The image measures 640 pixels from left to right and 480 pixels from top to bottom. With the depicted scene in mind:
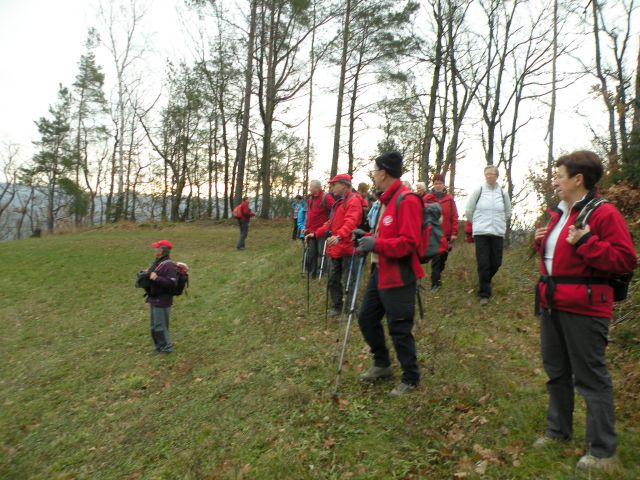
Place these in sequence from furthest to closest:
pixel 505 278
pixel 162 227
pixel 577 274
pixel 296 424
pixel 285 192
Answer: pixel 285 192, pixel 162 227, pixel 505 278, pixel 296 424, pixel 577 274

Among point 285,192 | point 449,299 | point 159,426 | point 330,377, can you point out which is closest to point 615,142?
point 449,299

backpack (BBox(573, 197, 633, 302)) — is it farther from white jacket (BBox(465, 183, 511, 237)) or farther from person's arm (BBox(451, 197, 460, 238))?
person's arm (BBox(451, 197, 460, 238))

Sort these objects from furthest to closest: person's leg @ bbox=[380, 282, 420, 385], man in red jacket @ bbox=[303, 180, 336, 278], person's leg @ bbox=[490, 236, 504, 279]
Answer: man in red jacket @ bbox=[303, 180, 336, 278]
person's leg @ bbox=[490, 236, 504, 279]
person's leg @ bbox=[380, 282, 420, 385]

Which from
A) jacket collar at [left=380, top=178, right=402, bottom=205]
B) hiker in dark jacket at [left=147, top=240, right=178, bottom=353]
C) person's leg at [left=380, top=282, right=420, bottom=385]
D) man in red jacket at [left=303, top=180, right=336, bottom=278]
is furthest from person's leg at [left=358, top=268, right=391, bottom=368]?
hiker in dark jacket at [left=147, top=240, right=178, bottom=353]

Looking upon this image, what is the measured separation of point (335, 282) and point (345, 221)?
1.50 meters

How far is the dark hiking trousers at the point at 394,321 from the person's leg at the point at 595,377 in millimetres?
1527

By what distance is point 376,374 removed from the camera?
5.16m

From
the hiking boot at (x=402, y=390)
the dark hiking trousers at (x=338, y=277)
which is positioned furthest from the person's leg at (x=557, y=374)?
the dark hiking trousers at (x=338, y=277)

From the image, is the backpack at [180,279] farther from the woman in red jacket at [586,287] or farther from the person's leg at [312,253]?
the woman in red jacket at [586,287]

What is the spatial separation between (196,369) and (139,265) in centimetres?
959

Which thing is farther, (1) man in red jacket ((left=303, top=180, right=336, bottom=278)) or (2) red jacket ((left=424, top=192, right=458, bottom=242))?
(1) man in red jacket ((left=303, top=180, right=336, bottom=278))

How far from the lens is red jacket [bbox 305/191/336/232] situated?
8453 millimetres

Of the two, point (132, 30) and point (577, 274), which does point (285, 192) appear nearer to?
point (132, 30)

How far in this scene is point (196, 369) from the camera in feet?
24.2
